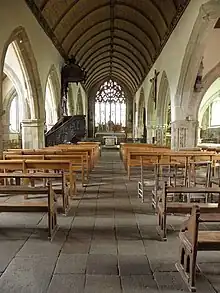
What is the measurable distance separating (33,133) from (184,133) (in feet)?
16.6

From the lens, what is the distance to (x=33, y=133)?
12.0m

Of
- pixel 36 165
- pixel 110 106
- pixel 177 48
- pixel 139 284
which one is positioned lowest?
pixel 139 284

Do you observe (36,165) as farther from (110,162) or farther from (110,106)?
(110,106)

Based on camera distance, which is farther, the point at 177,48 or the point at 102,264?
the point at 177,48

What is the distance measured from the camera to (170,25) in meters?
12.1

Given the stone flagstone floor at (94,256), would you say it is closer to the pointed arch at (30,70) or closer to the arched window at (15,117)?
the pointed arch at (30,70)

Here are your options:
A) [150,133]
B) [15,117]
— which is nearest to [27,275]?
[150,133]

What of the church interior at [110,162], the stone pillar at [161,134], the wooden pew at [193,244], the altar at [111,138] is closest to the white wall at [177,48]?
the church interior at [110,162]

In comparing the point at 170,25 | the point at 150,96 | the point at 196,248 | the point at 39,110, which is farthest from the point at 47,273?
the point at 150,96

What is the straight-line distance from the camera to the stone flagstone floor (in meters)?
2.51

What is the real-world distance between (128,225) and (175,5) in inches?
349

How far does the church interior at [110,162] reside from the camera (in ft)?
9.00

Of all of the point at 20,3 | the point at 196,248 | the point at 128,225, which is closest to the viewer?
the point at 196,248

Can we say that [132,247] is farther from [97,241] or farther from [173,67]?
[173,67]
